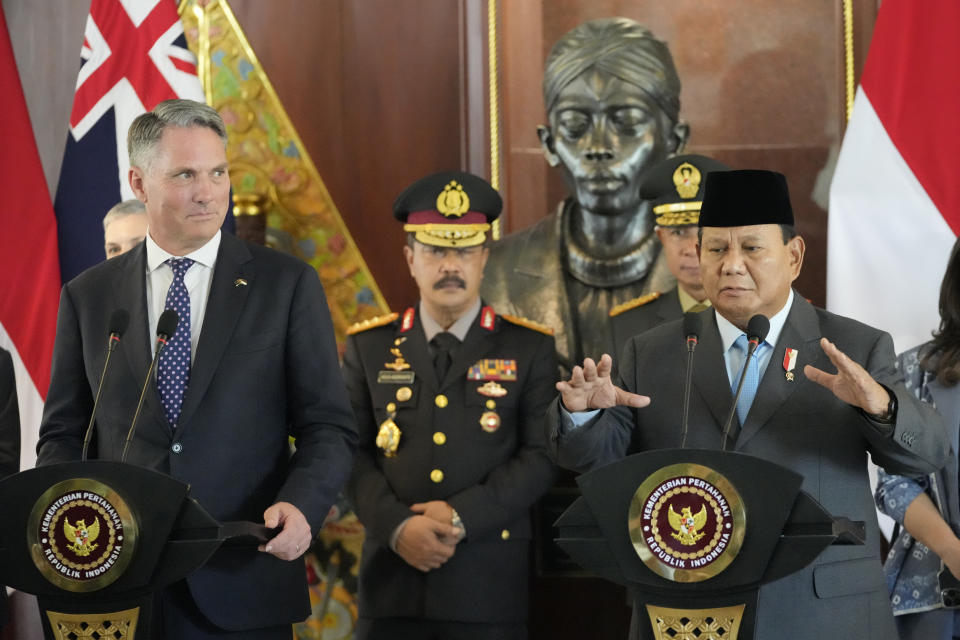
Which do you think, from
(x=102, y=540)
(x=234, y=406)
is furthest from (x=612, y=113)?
(x=102, y=540)

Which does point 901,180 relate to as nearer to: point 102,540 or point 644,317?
point 644,317

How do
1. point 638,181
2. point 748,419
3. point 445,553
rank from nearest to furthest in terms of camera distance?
point 748,419, point 445,553, point 638,181

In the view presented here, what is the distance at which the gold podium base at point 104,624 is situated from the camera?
1913 millimetres

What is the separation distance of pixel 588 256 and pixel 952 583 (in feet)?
5.34

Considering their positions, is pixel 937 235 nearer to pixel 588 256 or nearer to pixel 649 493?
pixel 588 256

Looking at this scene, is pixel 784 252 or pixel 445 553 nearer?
pixel 784 252

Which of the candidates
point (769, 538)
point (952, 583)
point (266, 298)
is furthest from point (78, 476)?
point (952, 583)

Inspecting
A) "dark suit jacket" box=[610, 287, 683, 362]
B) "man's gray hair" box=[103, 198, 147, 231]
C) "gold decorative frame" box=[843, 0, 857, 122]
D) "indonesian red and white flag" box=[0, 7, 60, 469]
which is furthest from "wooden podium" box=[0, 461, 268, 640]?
"gold decorative frame" box=[843, 0, 857, 122]

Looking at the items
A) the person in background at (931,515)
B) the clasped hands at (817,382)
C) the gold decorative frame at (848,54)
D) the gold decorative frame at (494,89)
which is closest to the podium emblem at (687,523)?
the clasped hands at (817,382)

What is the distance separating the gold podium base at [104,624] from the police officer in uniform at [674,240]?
1.87 m

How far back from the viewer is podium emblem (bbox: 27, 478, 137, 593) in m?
1.90

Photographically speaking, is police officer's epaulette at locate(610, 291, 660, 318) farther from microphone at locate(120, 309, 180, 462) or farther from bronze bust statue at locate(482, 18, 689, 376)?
microphone at locate(120, 309, 180, 462)

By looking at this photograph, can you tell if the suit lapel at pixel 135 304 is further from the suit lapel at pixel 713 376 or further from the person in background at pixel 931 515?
the person in background at pixel 931 515

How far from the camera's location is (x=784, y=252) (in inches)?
88.7
